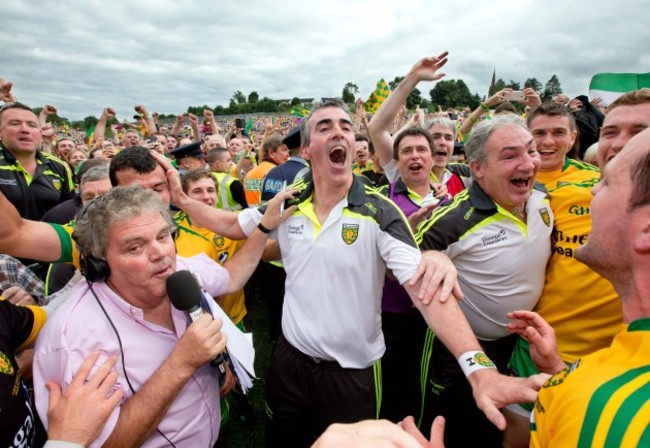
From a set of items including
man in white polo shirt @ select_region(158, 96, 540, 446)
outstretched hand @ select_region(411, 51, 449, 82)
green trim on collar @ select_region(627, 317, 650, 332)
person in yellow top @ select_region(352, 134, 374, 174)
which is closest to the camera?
green trim on collar @ select_region(627, 317, 650, 332)

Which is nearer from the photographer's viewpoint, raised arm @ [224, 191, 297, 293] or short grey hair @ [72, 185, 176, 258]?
Result: short grey hair @ [72, 185, 176, 258]

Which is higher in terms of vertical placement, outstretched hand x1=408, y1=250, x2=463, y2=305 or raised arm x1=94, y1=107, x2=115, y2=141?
raised arm x1=94, y1=107, x2=115, y2=141

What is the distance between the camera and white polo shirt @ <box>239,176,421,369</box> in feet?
7.09

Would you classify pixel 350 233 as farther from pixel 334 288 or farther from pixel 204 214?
pixel 204 214

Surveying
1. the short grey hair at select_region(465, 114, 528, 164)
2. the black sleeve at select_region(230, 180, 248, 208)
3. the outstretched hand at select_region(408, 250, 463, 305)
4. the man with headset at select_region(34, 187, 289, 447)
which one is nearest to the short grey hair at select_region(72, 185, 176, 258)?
the man with headset at select_region(34, 187, 289, 447)

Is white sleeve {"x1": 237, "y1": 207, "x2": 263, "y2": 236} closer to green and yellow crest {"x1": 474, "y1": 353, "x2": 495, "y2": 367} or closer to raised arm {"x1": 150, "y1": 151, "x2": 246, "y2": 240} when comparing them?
raised arm {"x1": 150, "y1": 151, "x2": 246, "y2": 240}

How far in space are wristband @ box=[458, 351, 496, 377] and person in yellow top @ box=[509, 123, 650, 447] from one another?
0.90 feet

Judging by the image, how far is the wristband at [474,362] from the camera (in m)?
1.50

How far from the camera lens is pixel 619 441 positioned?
2.73ft

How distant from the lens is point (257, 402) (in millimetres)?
3863

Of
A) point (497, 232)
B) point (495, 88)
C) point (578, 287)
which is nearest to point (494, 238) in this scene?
point (497, 232)

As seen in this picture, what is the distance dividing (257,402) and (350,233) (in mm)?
2725

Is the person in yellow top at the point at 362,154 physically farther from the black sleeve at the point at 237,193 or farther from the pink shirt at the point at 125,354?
the pink shirt at the point at 125,354

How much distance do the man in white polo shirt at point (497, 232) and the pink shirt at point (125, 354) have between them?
1.71 meters
